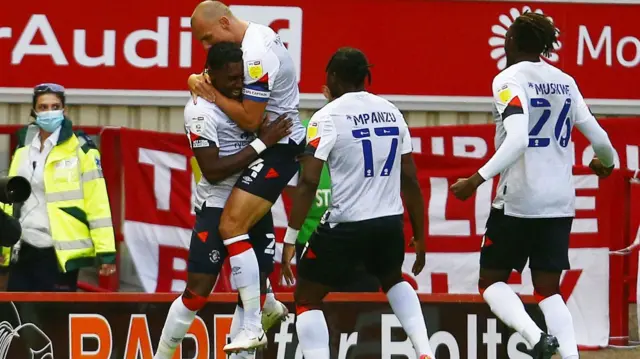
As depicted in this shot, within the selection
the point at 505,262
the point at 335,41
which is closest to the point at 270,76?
the point at 505,262

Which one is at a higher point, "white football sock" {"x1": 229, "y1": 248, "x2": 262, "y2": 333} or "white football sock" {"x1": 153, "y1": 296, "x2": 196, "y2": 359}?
"white football sock" {"x1": 229, "y1": 248, "x2": 262, "y2": 333}

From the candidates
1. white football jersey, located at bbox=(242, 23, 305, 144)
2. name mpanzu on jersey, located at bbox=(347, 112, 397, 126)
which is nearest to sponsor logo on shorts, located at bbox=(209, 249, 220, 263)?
white football jersey, located at bbox=(242, 23, 305, 144)

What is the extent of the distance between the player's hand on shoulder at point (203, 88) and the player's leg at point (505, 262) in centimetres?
170

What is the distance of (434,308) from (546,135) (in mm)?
1855

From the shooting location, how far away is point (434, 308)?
30.0 ft

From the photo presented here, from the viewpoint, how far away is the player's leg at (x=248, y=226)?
764 cm

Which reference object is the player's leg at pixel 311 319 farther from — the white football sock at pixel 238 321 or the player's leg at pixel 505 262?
the player's leg at pixel 505 262

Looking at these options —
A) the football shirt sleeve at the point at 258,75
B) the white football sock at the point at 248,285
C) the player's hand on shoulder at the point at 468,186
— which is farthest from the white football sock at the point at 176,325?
the player's hand on shoulder at the point at 468,186

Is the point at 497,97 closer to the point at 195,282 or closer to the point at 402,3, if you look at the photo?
the point at 195,282

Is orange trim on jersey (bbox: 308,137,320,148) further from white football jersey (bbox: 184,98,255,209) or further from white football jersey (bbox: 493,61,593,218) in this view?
white football jersey (bbox: 493,61,593,218)

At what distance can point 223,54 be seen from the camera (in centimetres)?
759

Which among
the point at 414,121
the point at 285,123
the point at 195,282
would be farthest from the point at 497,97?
the point at 414,121

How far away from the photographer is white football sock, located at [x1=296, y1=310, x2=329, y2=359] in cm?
772

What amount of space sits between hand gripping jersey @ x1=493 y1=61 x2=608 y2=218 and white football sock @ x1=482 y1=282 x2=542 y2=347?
437mm
